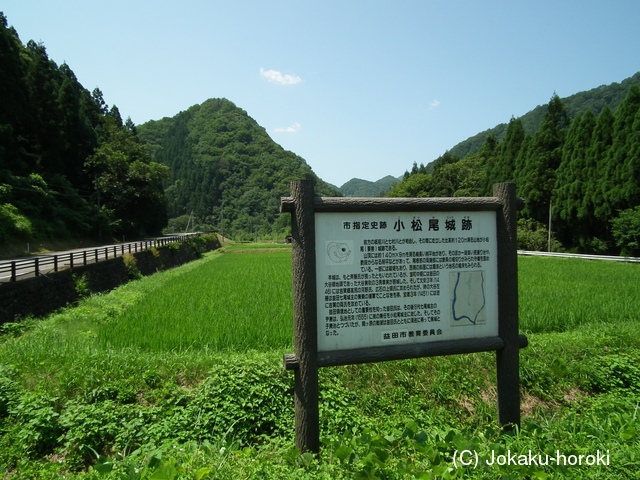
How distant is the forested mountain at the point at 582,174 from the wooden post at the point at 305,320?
84.4 ft

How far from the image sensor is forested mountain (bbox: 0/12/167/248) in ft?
81.9

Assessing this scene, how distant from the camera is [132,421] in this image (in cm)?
354

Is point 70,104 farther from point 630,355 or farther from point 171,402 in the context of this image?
point 630,355

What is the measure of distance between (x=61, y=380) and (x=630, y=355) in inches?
252

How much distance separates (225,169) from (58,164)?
Result: 62.2m

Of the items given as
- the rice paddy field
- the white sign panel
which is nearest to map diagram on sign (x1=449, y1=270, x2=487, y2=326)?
the white sign panel

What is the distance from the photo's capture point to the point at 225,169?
312 feet

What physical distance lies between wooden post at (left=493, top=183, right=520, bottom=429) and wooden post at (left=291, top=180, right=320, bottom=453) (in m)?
1.67

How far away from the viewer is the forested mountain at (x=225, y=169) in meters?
82.7

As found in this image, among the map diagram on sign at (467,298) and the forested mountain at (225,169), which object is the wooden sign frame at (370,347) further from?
the forested mountain at (225,169)

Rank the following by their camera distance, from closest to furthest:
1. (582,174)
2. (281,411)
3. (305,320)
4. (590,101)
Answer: (305,320), (281,411), (582,174), (590,101)

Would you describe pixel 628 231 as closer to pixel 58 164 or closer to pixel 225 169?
pixel 58 164

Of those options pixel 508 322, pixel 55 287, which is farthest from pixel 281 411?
pixel 55 287

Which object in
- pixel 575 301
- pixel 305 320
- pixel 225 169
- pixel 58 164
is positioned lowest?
pixel 575 301
